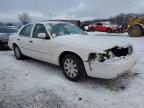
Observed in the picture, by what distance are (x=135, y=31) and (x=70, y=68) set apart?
558 inches

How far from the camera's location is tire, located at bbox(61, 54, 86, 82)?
184 inches

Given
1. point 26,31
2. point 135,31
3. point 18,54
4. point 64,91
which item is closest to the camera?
point 64,91

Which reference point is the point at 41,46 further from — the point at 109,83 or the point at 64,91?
the point at 109,83

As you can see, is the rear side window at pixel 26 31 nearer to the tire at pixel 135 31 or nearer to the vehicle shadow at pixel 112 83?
the vehicle shadow at pixel 112 83

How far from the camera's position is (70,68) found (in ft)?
16.2

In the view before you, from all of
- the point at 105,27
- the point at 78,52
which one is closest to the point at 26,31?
the point at 78,52

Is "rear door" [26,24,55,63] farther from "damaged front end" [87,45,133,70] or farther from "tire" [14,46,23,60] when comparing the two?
"damaged front end" [87,45,133,70]

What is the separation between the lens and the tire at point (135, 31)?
686 inches

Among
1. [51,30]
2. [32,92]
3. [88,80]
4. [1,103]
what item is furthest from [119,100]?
[51,30]

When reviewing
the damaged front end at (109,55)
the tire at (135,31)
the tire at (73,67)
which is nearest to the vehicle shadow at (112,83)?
the tire at (73,67)

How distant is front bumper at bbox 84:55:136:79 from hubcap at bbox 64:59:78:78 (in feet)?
1.22

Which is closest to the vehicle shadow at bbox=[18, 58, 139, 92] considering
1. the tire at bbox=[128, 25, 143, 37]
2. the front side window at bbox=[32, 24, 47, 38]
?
the front side window at bbox=[32, 24, 47, 38]

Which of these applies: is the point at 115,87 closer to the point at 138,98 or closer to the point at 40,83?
the point at 138,98

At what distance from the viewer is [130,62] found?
15.7 feet
